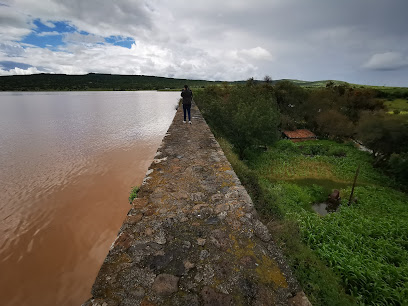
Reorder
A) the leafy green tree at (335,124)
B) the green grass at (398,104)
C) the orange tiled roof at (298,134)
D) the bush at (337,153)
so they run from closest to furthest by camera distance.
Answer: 1. the bush at (337,153)
2. the leafy green tree at (335,124)
3. the orange tiled roof at (298,134)
4. the green grass at (398,104)

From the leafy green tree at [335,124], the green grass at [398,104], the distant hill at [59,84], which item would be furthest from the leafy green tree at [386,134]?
the distant hill at [59,84]

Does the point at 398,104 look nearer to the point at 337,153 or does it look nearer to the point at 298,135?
the point at 298,135

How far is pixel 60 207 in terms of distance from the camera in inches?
460

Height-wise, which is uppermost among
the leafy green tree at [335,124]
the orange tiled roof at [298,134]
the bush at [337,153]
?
the leafy green tree at [335,124]

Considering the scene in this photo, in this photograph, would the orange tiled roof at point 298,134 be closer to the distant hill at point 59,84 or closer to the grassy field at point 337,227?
the grassy field at point 337,227

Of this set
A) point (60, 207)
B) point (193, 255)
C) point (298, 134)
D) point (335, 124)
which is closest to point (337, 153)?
point (335, 124)

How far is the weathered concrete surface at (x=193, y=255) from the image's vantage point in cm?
222

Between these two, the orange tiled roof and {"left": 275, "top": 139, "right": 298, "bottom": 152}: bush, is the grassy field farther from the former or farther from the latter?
the orange tiled roof

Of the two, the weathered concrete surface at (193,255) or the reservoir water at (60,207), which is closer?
the weathered concrete surface at (193,255)

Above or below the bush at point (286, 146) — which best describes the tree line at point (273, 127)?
above

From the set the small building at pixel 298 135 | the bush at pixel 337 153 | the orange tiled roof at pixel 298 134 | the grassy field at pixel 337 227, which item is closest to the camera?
the grassy field at pixel 337 227

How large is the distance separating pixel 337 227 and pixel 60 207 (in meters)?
14.8

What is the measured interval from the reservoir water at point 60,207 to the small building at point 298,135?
71.1 ft

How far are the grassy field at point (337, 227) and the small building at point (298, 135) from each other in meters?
8.89
